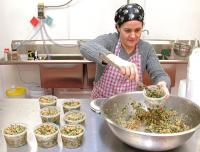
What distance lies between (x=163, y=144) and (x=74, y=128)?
0.39m

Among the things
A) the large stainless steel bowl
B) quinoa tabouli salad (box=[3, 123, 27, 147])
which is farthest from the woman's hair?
quinoa tabouli salad (box=[3, 123, 27, 147])

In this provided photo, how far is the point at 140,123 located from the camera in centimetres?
127

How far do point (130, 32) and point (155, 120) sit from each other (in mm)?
627

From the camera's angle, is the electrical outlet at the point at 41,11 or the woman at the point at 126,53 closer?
the woman at the point at 126,53

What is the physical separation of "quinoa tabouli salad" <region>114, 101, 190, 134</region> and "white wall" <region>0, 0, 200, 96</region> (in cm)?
179

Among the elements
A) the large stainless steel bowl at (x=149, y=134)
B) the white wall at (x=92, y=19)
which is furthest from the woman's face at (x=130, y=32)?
the white wall at (x=92, y=19)

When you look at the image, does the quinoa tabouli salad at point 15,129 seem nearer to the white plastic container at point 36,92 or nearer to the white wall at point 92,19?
the white plastic container at point 36,92

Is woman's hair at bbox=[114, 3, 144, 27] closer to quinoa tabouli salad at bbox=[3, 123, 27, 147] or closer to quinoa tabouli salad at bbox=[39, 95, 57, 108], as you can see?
quinoa tabouli salad at bbox=[39, 95, 57, 108]

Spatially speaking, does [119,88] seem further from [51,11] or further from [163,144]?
[51,11]

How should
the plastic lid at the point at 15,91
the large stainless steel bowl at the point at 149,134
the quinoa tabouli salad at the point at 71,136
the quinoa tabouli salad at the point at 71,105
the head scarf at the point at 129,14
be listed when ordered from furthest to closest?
the plastic lid at the point at 15,91, the head scarf at the point at 129,14, the quinoa tabouli salad at the point at 71,105, the quinoa tabouli salad at the point at 71,136, the large stainless steel bowl at the point at 149,134

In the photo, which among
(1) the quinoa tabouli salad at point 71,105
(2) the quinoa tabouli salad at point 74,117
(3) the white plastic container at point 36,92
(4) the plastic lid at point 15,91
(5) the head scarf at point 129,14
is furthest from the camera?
(3) the white plastic container at point 36,92

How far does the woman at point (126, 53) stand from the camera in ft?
5.31

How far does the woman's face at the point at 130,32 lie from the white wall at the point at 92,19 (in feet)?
4.30

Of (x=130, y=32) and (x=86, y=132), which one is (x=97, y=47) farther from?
(x=86, y=132)
